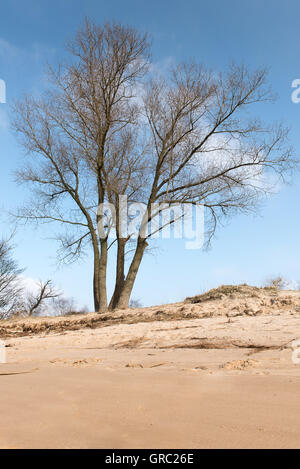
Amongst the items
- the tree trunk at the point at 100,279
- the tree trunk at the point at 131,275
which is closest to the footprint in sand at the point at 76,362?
the tree trunk at the point at 131,275

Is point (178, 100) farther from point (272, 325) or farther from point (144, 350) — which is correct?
point (144, 350)

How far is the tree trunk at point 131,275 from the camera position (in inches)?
626

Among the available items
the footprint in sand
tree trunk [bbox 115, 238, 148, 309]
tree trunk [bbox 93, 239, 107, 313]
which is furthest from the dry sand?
tree trunk [bbox 93, 239, 107, 313]

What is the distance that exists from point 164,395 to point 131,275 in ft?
43.7

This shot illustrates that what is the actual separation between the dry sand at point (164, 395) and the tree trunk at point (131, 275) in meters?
8.97

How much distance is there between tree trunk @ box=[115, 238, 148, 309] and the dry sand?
897cm

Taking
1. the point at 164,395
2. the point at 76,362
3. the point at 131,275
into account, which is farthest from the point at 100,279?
the point at 164,395

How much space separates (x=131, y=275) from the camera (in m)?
16.1

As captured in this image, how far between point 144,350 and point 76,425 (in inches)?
149

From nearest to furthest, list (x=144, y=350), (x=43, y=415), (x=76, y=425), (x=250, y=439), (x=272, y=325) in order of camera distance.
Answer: (x=250, y=439)
(x=76, y=425)
(x=43, y=415)
(x=144, y=350)
(x=272, y=325)

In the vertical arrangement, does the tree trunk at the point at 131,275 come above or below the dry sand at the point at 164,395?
above

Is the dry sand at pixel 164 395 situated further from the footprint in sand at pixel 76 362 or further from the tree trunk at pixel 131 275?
the tree trunk at pixel 131 275
